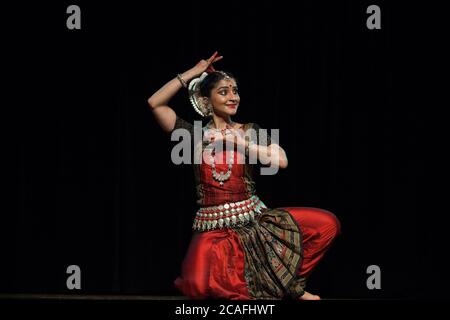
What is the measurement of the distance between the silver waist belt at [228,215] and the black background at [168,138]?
0.62 meters

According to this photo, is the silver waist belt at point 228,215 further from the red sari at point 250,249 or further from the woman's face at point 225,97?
the woman's face at point 225,97

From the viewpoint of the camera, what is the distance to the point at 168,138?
3.59m

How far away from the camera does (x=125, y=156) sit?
3498mm

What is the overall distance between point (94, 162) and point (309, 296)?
Result: 56.2 inches

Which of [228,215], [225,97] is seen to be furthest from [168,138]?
[228,215]

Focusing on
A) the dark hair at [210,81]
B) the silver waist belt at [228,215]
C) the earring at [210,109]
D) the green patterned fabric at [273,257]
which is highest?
the dark hair at [210,81]

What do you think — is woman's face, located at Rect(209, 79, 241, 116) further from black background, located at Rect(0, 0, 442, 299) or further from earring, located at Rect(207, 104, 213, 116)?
black background, located at Rect(0, 0, 442, 299)

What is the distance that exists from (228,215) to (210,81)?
61 cm

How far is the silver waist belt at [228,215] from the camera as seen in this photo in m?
2.83

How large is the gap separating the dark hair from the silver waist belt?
51 cm

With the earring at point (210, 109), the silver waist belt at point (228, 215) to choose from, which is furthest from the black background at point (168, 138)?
the silver waist belt at point (228, 215)

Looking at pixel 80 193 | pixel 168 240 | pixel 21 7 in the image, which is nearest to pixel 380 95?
pixel 168 240

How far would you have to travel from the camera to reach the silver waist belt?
283cm

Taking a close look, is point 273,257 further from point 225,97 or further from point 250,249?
point 225,97
